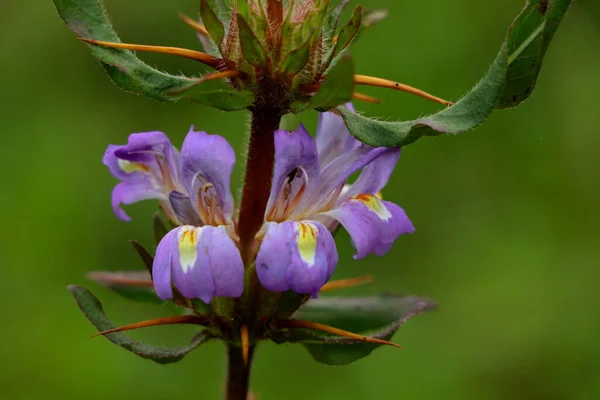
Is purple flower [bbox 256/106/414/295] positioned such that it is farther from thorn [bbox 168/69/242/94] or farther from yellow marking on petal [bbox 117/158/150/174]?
yellow marking on petal [bbox 117/158/150/174]

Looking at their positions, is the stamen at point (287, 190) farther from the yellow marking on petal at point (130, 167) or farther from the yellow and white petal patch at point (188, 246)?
the yellow marking on petal at point (130, 167)

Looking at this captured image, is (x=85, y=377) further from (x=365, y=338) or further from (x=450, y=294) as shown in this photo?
(x=365, y=338)

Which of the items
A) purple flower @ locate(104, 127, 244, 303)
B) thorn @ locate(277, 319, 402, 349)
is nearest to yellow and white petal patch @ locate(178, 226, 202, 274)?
purple flower @ locate(104, 127, 244, 303)

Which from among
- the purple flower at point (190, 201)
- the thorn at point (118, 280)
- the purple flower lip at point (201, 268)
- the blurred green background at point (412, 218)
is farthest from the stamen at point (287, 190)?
the blurred green background at point (412, 218)

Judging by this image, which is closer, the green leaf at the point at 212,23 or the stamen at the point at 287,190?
the green leaf at the point at 212,23

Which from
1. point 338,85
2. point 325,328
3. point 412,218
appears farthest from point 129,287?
point 412,218

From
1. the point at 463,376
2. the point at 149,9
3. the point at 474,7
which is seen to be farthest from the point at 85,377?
the point at 474,7
